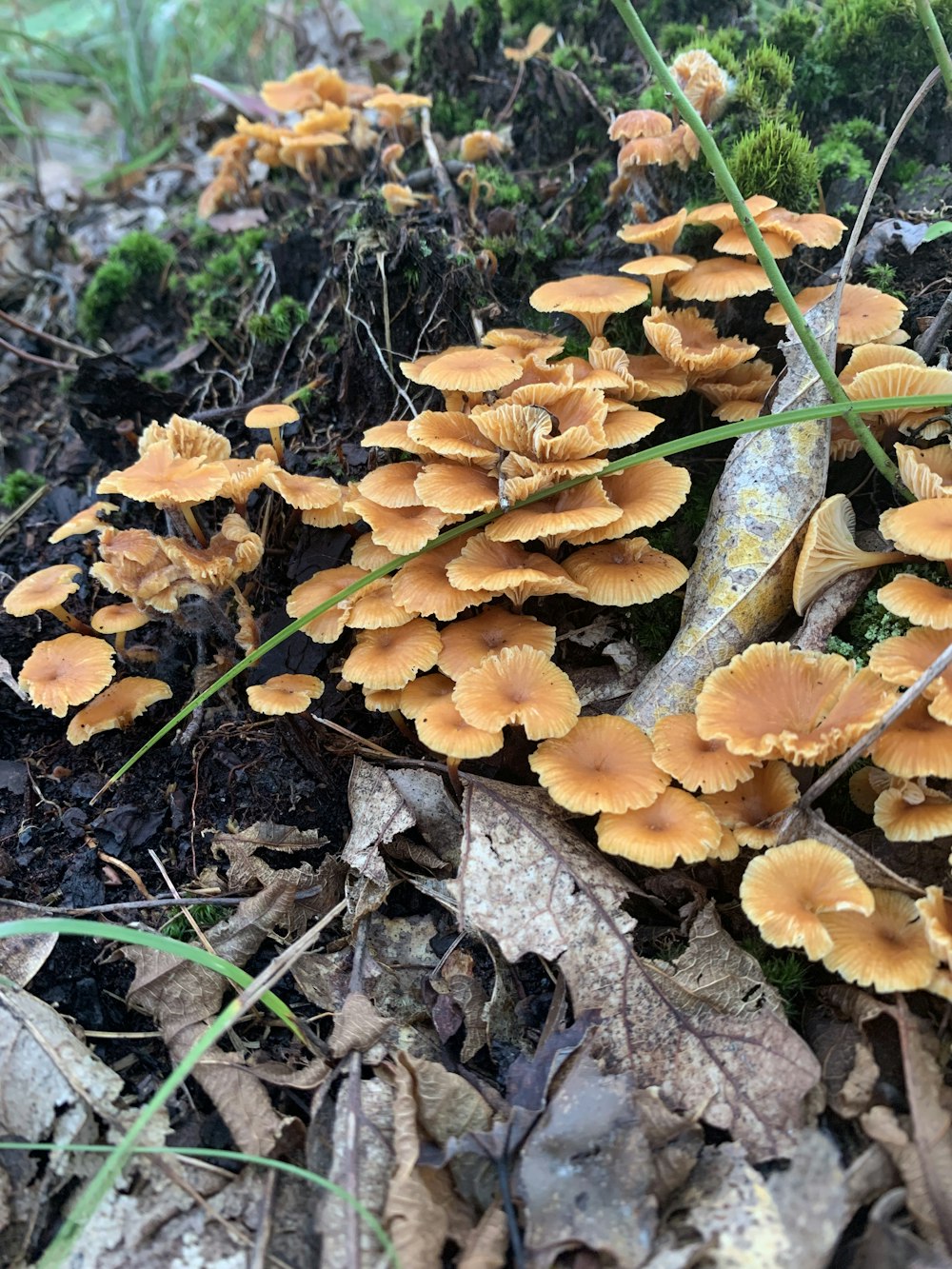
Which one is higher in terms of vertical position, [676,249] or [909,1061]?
[676,249]

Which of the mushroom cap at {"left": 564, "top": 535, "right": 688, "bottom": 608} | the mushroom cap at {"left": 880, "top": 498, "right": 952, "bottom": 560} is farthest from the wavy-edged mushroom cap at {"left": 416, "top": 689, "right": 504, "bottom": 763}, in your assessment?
the mushroom cap at {"left": 880, "top": 498, "right": 952, "bottom": 560}

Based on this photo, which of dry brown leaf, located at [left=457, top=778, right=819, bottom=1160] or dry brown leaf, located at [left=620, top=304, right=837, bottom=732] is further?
dry brown leaf, located at [left=620, top=304, right=837, bottom=732]

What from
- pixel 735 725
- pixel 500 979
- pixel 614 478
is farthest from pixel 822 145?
pixel 500 979

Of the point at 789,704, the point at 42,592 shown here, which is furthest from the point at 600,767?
the point at 42,592

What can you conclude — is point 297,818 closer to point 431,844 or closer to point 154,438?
point 431,844

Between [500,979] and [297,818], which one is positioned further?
[297,818]

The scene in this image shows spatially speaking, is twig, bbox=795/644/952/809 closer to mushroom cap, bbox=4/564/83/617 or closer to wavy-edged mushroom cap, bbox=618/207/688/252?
wavy-edged mushroom cap, bbox=618/207/688/252
